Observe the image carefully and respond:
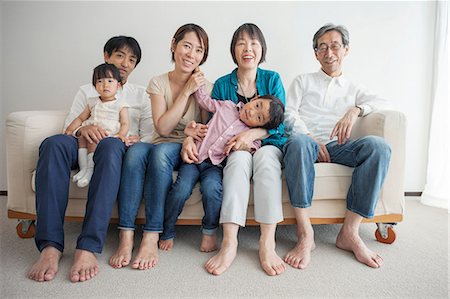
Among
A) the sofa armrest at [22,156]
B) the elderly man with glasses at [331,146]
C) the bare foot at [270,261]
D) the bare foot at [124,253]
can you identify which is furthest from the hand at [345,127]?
the sofa armrest at [22,156]

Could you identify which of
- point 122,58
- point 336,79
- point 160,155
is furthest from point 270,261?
point 122,58

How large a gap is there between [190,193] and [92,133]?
0.53 metres

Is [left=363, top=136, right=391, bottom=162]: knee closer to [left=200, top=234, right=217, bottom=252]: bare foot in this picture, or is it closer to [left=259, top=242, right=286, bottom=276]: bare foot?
[left=259, top=242, right=286, bottom=276]: bare foot

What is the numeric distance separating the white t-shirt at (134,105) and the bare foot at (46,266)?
0.69 metres

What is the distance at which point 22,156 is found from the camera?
162cm

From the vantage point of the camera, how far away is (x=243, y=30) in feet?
5.49

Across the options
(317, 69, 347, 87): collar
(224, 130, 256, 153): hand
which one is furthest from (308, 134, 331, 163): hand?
(317, 69, 347, 87): collar

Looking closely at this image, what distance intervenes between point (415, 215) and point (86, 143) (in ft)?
6.33

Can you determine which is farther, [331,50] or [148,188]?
[331,50]

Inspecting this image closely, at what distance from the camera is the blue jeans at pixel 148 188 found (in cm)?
144

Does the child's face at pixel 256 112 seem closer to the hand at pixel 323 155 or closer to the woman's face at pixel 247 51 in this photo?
the woman's face at pixel 247 51

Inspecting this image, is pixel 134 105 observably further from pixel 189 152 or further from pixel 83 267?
pixel 83 267

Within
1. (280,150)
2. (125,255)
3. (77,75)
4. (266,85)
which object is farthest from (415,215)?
(77,75)

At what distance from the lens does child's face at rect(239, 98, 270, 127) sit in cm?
159
